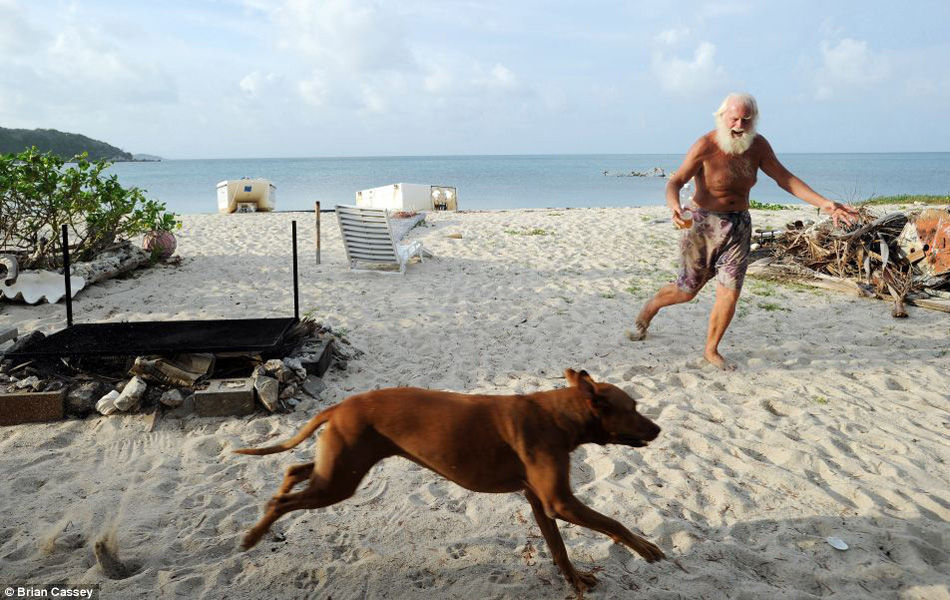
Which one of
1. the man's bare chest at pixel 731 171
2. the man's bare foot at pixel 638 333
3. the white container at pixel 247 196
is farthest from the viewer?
the white container at pixel 247 196

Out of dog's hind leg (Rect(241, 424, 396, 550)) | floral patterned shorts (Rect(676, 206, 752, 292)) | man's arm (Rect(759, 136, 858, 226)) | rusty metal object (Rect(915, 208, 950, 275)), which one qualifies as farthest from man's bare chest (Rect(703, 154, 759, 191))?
rusty metal object (Rect(915, 208, 950, 275))

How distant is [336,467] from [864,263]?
8.21 meters

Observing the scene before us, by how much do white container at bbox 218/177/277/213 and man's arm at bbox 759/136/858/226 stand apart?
1807 cm

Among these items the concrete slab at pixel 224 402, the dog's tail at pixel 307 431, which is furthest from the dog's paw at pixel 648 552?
the concrete slab at pixel 224 402

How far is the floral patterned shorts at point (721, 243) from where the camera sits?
5078 millimetres

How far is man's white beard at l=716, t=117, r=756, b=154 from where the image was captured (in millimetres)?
4734

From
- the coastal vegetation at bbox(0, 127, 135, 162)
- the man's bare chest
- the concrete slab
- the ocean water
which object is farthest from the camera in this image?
the coastal vegetation at bbox(0, 127, 135, 162)

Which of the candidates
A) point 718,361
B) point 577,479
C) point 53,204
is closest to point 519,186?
point 53,204

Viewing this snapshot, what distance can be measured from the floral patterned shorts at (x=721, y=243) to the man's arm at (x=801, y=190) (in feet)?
1.27

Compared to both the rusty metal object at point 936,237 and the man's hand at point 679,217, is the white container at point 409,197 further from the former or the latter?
the man's hand at point 679,217

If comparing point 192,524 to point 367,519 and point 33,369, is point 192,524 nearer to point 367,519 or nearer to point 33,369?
point 367,519

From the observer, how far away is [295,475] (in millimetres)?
2578

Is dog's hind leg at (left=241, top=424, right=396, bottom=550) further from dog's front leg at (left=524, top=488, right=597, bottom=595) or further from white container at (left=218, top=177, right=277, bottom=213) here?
white container at (left=218, top=177, right=277, bottom=213)

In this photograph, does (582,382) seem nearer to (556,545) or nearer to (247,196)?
(556,545)
